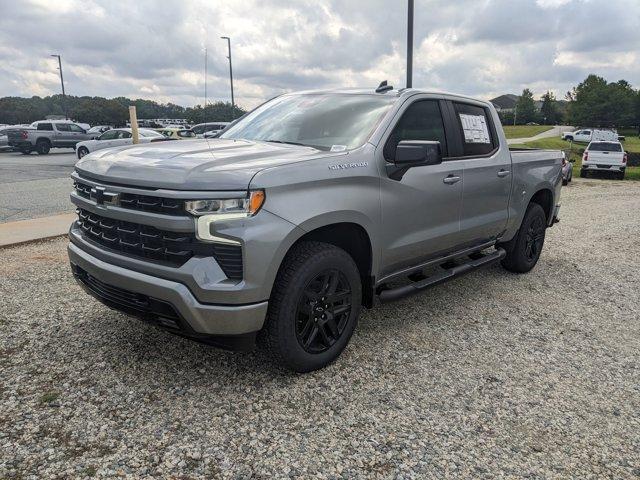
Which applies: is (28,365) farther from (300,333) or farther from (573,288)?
(573,288)

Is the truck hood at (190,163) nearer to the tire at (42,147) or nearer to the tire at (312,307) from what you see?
the tire at (312,307)

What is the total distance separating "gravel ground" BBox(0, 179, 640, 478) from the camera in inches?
102

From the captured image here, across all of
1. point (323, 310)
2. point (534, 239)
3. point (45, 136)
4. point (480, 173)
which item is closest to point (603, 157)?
point (534, 239)

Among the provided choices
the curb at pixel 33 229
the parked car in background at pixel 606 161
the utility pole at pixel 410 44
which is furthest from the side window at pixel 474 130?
the parked car in background at pixel 606 161

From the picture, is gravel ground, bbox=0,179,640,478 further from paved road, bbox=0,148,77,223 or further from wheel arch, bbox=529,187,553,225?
paved road, bbox=0,148,77,223

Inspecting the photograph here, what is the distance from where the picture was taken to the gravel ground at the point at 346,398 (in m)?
2.59

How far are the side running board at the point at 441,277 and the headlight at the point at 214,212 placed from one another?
1391 millimetres

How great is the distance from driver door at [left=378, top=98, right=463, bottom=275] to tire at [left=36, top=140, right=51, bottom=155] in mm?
27396

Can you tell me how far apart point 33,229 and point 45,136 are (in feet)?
74.3

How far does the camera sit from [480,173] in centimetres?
459

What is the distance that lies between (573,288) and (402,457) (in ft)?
12.2

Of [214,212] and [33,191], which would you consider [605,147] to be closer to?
[33,191]

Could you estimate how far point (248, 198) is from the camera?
2.81m

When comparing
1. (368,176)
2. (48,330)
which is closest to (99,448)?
(48,330)
